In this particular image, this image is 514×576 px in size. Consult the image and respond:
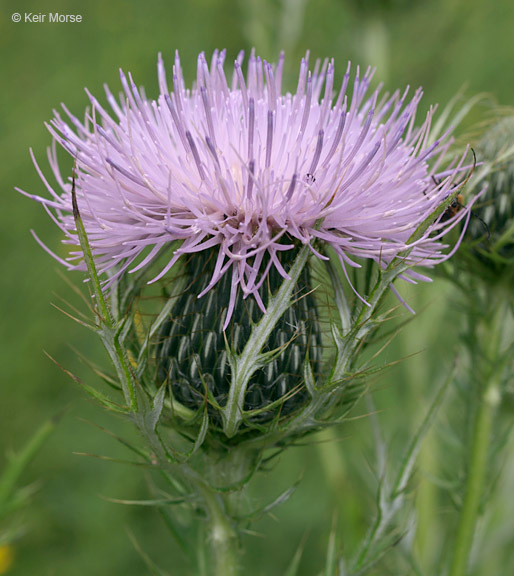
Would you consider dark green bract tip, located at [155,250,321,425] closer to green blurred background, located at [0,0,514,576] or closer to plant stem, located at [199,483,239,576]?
plant stem, located at [199,483,239,576]

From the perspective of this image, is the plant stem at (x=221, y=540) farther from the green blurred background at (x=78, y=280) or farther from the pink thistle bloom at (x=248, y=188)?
the green blurred background at (x=78, y=280)

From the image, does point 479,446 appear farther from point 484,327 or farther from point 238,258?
point 238,258

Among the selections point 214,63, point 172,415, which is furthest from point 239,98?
point 172,415

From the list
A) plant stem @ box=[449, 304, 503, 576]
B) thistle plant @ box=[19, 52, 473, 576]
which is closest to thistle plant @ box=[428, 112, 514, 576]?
plant stem @ box=[449, 304, 503, 576]

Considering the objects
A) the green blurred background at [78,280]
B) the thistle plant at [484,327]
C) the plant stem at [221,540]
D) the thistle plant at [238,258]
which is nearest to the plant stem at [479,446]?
the thistle plant at [484,327]

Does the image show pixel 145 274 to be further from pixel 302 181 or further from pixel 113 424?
pixel 113 424

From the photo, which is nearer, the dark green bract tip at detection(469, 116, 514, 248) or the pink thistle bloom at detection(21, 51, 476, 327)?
the pink thistle bloom at detection(21, 51, 476, 327)

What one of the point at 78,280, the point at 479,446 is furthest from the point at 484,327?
the point at 78,280
